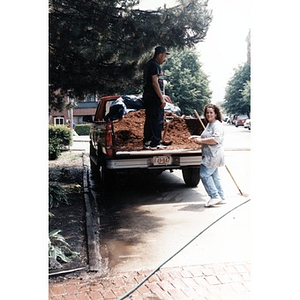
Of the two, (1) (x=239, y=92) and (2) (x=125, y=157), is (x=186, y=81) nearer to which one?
(1) (x=239, y=92)

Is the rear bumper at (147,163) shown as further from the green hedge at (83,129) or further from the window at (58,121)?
the window at (58,121)

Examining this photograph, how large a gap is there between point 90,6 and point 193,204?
127cm

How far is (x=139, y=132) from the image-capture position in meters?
2.71

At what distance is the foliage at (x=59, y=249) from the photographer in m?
2.08

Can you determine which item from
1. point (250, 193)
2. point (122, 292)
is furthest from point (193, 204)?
point (122, 292)

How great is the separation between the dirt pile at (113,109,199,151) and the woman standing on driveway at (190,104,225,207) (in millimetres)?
141

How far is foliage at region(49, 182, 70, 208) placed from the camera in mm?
2512

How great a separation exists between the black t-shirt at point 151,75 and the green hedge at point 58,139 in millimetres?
531

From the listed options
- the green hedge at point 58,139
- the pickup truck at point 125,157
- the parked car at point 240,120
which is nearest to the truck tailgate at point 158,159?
the pickup truck at point 125,157

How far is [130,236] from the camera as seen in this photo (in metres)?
2.33

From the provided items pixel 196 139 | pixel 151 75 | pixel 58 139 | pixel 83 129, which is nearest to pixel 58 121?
pixel 58 139
